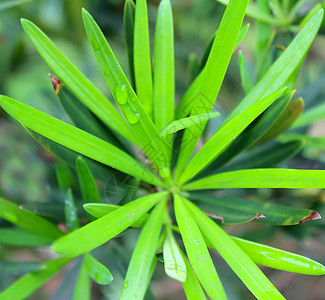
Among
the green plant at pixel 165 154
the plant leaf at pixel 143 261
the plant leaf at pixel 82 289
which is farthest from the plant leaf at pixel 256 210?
the plant leaf at pixel 82 289

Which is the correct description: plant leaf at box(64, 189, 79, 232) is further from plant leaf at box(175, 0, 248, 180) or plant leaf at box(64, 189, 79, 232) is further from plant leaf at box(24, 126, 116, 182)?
plant leaf at box(175, 0, 248, 180)

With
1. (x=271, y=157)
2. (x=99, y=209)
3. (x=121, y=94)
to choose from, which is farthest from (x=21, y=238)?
(x=271, y=157)

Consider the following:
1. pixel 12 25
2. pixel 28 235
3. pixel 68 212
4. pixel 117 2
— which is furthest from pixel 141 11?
pixel 117 2

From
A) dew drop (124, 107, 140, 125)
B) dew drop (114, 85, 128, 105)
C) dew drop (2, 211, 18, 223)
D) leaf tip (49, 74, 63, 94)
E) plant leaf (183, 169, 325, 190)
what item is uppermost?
leaf tip (49, 74, 63, 94)

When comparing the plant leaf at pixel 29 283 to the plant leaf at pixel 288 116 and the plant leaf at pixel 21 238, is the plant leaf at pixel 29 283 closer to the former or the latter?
the plant leaf at pixel 21 238

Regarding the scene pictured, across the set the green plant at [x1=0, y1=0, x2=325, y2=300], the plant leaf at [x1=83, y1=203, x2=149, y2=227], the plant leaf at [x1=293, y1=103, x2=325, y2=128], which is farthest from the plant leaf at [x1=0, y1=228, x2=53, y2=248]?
the plant leaf at [x1=293, y1=103, x2=325, y2=128]

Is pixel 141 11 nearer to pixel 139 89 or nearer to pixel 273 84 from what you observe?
pixel 139 89

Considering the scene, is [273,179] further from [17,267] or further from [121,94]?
[17,267]
